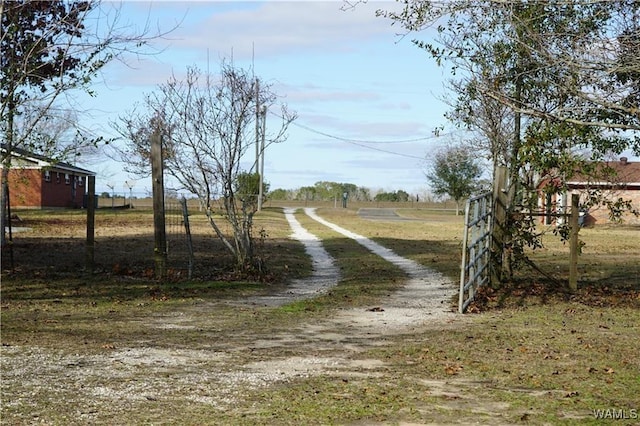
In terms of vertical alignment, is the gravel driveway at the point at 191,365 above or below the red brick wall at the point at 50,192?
below

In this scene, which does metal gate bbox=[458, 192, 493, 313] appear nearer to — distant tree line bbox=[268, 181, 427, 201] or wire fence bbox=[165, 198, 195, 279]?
wire fence bbox=[165, 198, 195, 279]

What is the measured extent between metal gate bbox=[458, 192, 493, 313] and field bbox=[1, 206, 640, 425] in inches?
13.1

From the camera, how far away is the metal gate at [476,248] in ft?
39.4

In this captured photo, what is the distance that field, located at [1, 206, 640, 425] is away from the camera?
252 inches

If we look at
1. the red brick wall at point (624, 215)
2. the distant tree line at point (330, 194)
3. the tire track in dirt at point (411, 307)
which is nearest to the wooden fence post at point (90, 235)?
the tire track in dirt at point (411, 307)

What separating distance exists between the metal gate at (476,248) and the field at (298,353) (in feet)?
1.09

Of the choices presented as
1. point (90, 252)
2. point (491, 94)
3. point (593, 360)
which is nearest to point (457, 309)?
point (491, 94)

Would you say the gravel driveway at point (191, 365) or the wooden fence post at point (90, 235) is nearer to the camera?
the gravel driveway at point (191, 365)

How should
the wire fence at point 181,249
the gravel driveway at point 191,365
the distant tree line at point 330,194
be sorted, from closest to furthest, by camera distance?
the gravel driveway at point 191,365 < the wire fence at point 181,249 < the distant tree line at point 330,194

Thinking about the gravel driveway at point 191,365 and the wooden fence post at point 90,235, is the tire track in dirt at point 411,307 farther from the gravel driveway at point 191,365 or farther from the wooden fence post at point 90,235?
the wooden fence post at point 90,235

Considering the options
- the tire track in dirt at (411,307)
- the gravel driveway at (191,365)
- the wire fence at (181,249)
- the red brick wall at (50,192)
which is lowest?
the tire track in dirt at (411,307)

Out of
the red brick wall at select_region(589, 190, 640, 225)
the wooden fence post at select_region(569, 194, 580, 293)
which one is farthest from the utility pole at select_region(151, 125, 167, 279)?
the red brick wall at select_region(589, 190, 640, 225)

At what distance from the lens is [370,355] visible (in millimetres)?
8750

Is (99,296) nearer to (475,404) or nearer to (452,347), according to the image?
(452,347)
